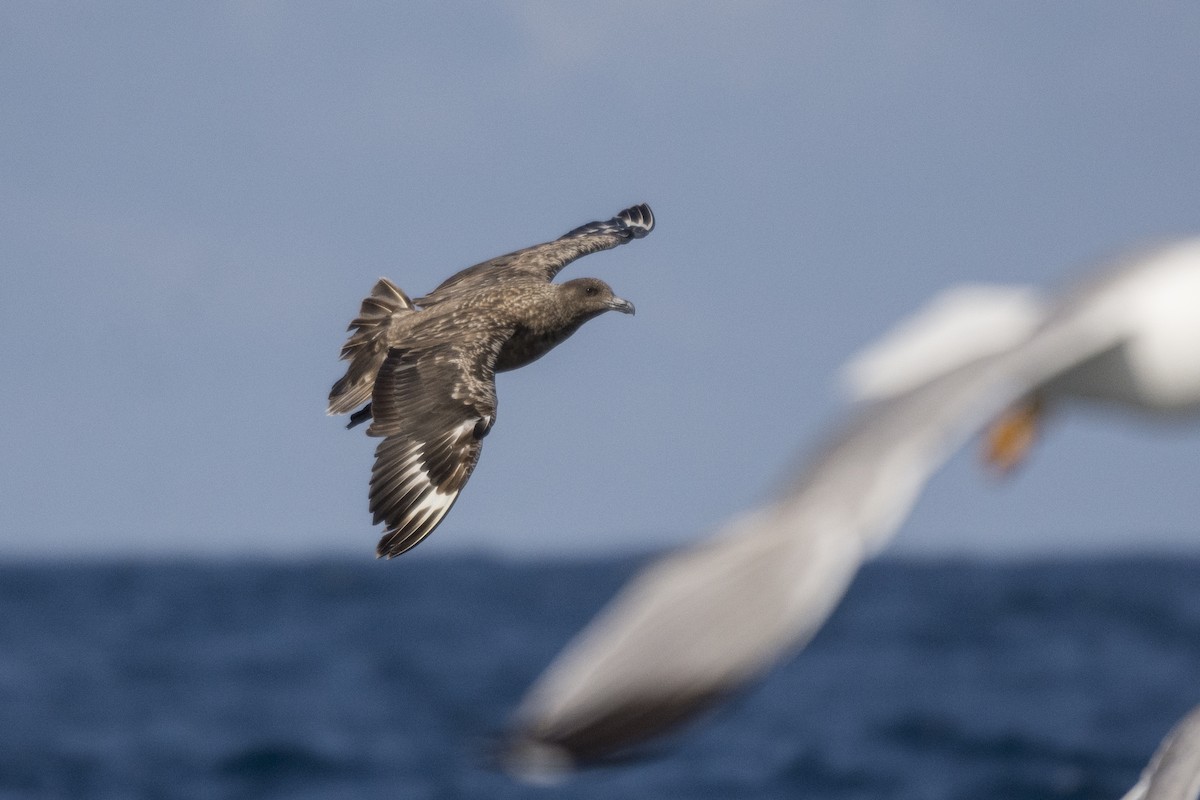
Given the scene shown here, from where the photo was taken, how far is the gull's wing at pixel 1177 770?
7.01 meters

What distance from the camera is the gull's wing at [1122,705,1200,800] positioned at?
7.01m

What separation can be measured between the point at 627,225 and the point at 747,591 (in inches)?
207

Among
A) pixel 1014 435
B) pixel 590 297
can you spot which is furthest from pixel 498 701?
pixel 1014 435

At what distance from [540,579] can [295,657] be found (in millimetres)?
50266

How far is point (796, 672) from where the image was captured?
113ft

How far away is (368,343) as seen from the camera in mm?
6262

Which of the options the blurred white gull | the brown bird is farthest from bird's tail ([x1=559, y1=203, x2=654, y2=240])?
the blurred white gull

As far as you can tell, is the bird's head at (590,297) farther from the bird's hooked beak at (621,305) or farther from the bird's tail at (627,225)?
the bird's tail at (627,225)

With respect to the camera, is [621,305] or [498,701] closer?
[621,305]

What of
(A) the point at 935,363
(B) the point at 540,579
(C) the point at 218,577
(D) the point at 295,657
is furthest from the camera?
(B) the point at 540,579

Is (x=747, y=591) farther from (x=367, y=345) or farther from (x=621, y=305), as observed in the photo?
(x=621, y=305)

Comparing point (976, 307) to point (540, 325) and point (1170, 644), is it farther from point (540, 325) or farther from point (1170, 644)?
point (1170, 644)

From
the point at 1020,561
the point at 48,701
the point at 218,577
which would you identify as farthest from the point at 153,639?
the point at 1020,561

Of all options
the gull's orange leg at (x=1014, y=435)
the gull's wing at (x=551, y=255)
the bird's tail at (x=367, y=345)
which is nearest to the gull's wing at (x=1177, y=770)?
the gull's orange leg at (x=1014, y=435)
